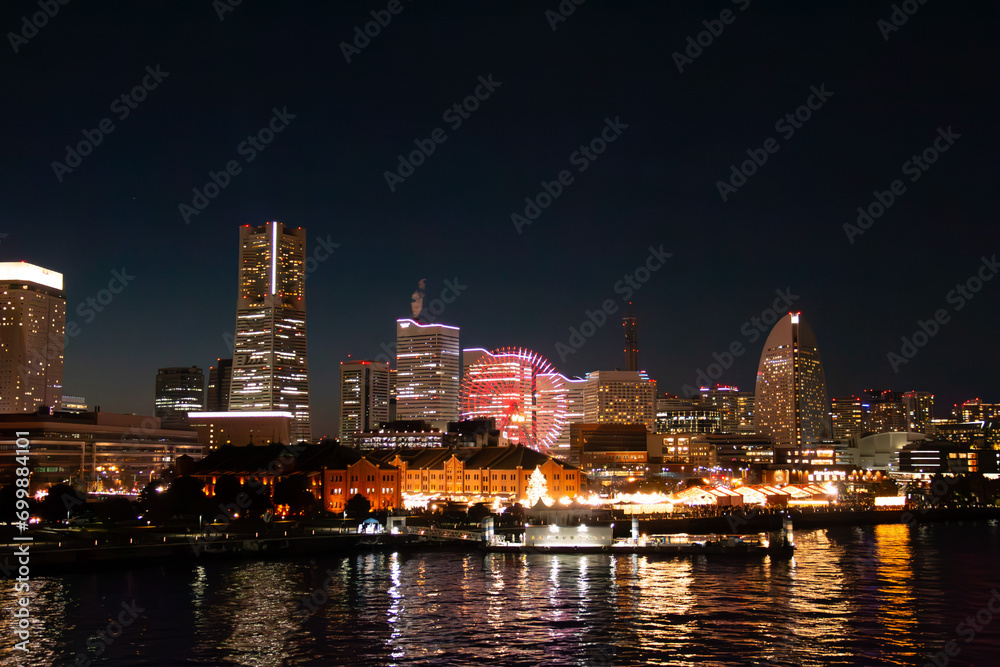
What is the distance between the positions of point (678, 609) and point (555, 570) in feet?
53.8

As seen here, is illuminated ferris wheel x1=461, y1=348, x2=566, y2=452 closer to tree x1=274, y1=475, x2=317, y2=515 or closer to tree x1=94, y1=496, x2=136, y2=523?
tree x1=274, y1=475, x2=317, y2=515

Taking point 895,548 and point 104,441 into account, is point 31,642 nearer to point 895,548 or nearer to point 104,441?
point 895,548

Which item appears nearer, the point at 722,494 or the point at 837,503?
the point at 722,494

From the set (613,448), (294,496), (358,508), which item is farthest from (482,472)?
(613,448)

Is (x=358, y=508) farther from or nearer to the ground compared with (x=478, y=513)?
farther from the ground

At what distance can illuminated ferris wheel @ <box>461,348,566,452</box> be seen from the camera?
134 metres

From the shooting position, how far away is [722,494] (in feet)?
352

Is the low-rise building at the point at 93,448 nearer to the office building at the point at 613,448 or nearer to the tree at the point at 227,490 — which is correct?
the tree at the point at 227,490

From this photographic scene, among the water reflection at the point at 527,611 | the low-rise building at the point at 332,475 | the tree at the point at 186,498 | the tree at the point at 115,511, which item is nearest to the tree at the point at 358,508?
the low-rise building at the point at 332,475

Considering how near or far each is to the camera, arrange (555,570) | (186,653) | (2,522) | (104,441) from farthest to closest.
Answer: (104,441)
(2,522)
(555,570)
(186,653)

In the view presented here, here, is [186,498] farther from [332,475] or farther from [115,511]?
[332,475]

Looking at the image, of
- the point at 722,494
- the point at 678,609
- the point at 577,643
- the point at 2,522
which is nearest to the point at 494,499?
the point at 722,494

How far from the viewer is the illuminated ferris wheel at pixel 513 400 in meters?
134

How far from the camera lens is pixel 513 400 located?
13288 cm
